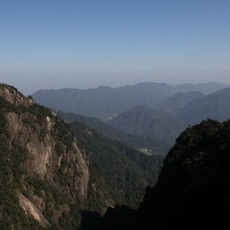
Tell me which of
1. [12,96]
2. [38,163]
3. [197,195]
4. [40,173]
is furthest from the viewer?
[12,96]

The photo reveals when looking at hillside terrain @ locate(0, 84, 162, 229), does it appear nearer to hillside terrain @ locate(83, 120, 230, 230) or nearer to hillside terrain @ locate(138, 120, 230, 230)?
hillside terrain @ locate(83, 120, 230, 230)

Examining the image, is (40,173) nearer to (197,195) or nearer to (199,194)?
(197,195)

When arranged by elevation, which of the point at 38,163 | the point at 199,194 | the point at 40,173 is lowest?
the point at 40,173

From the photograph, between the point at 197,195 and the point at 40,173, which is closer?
the point at 197,195

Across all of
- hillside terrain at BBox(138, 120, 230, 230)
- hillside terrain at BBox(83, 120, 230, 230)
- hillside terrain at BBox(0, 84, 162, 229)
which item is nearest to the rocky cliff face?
hillside terrain at BBox(0, 84, 162, 229)

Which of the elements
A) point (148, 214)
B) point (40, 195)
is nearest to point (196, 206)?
point (148, 214)

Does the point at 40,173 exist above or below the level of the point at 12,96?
below

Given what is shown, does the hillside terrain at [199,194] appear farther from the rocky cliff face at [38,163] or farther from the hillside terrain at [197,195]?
the rocky cliff face at [38,163]

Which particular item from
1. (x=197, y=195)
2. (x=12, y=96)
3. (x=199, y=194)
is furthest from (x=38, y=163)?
(x=199, y=194)

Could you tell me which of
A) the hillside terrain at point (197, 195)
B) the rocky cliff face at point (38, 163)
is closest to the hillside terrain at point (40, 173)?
the rocky cliff face at point (38, 163)

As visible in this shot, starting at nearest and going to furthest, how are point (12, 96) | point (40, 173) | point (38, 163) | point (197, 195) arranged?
point (197, 195)
point (40, 173)
point (38, 163)
point (12, 96)
